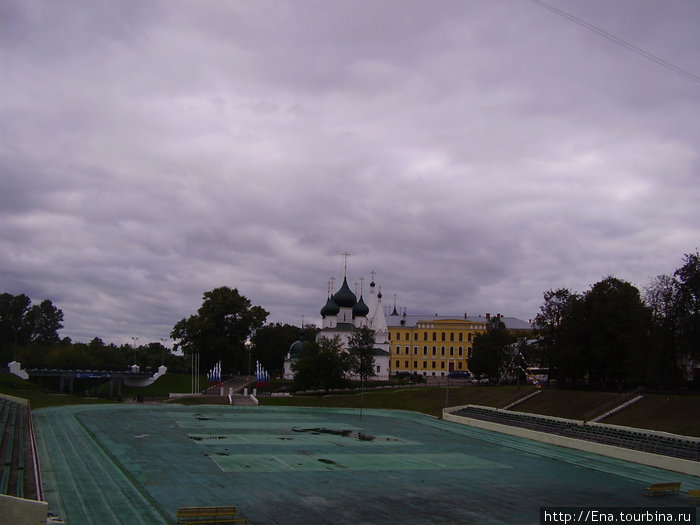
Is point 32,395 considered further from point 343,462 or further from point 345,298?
point 345,298

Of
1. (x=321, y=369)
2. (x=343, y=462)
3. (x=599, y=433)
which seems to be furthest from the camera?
(x=321, y=369)

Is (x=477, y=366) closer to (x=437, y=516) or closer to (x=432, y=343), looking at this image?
(x=432, y=343)

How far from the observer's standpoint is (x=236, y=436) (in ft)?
134

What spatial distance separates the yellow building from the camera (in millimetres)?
114562

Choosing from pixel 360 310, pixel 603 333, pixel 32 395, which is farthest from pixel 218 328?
pixel 603 333

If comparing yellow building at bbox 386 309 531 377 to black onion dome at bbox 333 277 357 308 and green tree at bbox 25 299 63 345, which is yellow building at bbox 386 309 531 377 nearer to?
black onion dome at bbox 333 277 357 308

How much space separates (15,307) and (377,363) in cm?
6190

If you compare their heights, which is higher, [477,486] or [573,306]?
[573,306]

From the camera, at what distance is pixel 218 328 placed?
88.9 meters

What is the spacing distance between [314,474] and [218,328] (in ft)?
208

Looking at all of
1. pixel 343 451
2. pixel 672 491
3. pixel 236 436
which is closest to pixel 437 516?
pixel 672 491

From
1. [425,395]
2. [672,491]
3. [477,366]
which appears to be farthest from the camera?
[477,366]

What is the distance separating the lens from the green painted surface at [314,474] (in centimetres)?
2136

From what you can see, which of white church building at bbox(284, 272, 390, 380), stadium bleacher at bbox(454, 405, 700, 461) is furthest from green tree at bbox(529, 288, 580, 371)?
white church building at bbox(284, 272, 390, 380)
